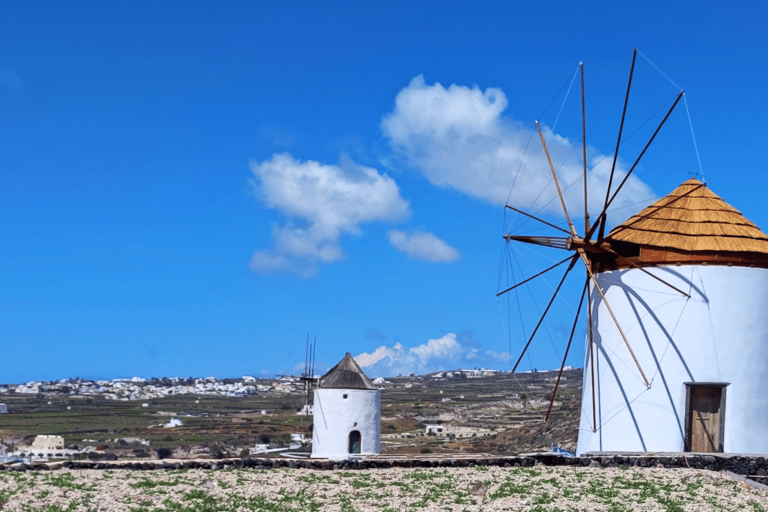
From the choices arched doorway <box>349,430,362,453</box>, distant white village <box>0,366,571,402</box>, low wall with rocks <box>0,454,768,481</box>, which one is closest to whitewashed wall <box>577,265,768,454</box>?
low wall with rocks <box>0,454,768,481</box>

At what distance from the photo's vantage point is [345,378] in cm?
2227

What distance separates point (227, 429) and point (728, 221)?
46.9 m

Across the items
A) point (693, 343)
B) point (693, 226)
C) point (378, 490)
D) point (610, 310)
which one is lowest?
point (378, 490)

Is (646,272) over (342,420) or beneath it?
over

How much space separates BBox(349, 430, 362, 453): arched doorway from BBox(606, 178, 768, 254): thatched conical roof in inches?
326

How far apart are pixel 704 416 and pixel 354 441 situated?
8812 mm

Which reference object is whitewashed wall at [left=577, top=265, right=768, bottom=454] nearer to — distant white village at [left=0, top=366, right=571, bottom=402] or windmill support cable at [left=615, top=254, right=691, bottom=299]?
windmill support cable at [left=615, top=254, right=691, bottom=299]

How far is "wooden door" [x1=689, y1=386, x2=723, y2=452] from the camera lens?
54.5ft

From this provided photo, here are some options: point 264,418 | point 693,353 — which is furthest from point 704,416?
point 264,418

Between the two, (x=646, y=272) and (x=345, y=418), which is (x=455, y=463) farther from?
(x=345, y=418)

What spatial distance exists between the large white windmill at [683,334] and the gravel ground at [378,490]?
2911mm

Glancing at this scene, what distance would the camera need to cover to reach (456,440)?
4553cm

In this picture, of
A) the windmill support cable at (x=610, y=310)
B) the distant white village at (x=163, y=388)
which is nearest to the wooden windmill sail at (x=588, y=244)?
the windmill support cable at (x=610, y=310)

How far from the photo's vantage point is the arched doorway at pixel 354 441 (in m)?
21.8
